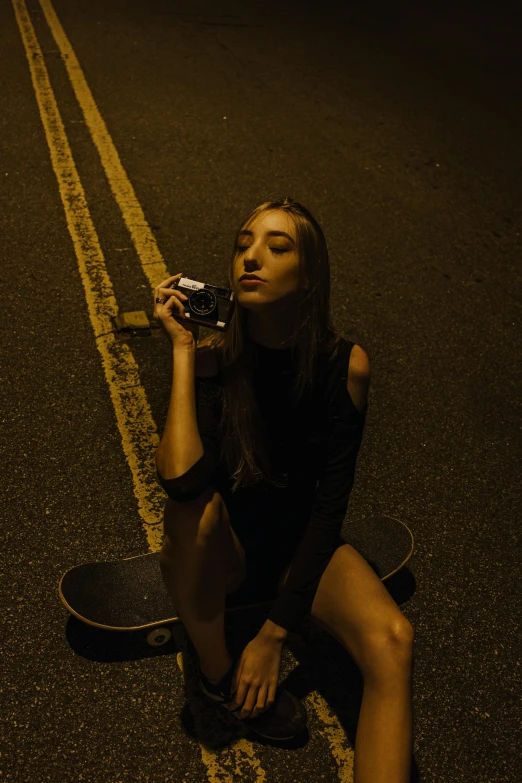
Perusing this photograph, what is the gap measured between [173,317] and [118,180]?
11.5 feet

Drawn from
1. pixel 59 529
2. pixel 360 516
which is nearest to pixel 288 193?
pixel 360 516

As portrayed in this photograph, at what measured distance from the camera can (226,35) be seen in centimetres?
905

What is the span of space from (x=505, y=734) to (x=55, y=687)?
61.2 inches

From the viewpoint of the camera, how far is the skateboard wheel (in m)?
2.59

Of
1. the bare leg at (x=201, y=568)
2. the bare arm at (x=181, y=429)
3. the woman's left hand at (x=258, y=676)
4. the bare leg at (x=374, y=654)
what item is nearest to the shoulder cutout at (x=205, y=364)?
the bare arm at (x=181, y=429)

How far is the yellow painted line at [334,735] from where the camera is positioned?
2.35m

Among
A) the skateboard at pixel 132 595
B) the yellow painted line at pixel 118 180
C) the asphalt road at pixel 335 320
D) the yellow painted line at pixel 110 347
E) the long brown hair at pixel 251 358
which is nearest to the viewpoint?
the long brown hair at pixel 251 358

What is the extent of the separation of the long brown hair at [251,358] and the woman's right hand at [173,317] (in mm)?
105

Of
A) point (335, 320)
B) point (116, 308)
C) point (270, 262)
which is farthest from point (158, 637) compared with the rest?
point (335, 320)

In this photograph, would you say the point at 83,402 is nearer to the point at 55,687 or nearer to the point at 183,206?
the point at 55,687

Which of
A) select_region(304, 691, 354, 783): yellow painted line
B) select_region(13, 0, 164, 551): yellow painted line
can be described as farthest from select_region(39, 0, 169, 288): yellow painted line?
select_region(304, 691, 354, 783): yellow painted line

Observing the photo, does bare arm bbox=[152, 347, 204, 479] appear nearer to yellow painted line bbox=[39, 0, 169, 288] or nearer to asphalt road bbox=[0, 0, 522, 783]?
asphalt road bbox=[0, 0, 522, 783]

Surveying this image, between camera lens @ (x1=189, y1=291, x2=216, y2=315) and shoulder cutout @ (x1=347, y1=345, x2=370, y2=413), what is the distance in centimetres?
53

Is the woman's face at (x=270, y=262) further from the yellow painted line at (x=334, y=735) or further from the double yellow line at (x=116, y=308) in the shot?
the yellow painted line at (x=334, y=735)
